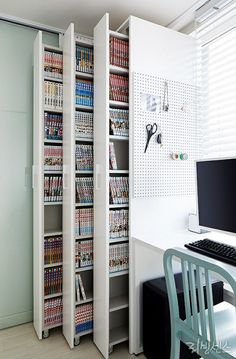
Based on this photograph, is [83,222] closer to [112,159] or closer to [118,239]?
[118,239]

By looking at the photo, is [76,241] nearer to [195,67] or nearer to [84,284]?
[84,284]

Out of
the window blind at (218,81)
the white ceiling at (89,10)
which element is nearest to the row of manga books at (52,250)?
the window blind at (218,81)

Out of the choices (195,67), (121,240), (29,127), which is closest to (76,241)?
(121,240)

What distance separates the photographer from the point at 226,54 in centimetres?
215

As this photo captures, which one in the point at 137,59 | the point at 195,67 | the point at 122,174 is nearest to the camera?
the point at 137,59

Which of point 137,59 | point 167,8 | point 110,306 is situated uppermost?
point 167,8

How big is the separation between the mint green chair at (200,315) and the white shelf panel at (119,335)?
2.55ft

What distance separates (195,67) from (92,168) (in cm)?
124

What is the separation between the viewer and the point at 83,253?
2162 mm

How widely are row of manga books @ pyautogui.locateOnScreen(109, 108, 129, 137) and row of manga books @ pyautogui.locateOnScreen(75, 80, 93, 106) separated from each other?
0.91 feet

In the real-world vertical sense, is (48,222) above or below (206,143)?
below

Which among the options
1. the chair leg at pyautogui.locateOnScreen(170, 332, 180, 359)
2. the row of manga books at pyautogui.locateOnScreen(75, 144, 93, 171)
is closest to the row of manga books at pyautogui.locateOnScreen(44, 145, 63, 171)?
the row of manga books at pyautogui.locateOnScreen(75, 144, 93, 171)

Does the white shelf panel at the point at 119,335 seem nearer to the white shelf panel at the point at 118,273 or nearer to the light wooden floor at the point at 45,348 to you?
the light wooden floor at the point at 45,348

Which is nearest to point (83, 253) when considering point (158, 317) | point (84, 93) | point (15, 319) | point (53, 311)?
point (53, 311)
